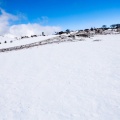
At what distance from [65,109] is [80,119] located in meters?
1.07

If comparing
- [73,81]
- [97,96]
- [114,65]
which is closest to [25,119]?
[97,96]

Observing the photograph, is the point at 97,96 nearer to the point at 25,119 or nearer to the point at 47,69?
the point at 25,119

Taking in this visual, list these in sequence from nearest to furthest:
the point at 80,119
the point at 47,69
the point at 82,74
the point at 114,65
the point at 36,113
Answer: the point at 80,119, the point at 36,113, the point at 82,74, the point at 114,65, the point at 47,69

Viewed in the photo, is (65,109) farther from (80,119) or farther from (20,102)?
(20,102)

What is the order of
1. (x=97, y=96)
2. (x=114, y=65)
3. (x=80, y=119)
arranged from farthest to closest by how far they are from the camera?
(x=114, y=65) < (x=97, y=96) < (x=80, y=119)

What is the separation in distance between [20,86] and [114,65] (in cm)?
724

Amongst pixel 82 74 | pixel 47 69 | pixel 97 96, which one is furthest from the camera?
pixel 47 69

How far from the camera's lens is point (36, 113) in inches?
307

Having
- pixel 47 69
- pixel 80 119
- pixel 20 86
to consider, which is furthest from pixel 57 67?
pixel 80 119

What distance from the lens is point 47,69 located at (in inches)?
587

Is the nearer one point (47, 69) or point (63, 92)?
point (63, 92)

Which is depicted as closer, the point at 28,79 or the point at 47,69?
the point at 28,79

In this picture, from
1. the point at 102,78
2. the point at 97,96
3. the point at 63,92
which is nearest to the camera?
the point at 97,96

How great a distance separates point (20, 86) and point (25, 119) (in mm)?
4238
